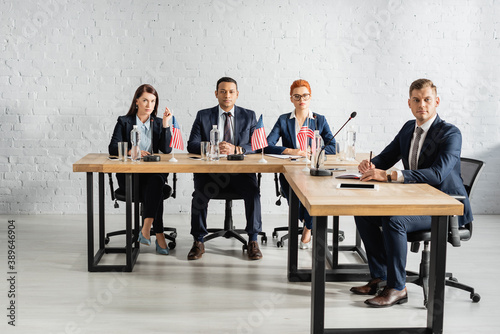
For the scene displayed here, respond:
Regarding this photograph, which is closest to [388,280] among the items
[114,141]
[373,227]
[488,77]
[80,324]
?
[373,227]

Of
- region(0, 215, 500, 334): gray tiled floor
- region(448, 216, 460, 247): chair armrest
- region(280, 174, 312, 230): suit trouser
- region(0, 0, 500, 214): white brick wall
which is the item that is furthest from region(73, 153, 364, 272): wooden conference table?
region(0, 0, 500, 214): white brick wall

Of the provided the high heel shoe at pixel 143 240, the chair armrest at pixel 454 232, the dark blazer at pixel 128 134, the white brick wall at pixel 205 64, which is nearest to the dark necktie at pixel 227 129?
the dark blazer at pixel 128 134

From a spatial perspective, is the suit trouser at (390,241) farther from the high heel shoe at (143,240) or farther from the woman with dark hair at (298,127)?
the high heel shoe at (143,240)

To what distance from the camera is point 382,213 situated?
249 centimetres

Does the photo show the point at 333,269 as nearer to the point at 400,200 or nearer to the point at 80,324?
the point at 400,200

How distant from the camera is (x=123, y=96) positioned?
18.0 feet

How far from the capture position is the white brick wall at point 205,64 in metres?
5.38

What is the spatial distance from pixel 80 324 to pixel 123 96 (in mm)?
3000

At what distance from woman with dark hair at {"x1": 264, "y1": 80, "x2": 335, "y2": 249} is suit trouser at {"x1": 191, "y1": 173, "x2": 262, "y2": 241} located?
1.10 feet

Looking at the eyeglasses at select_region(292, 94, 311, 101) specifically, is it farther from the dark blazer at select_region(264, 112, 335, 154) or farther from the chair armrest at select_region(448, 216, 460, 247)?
the chair armrest at select_region(448, 216, 460, 247)

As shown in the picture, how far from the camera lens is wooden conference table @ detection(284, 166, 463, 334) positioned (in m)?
2.48

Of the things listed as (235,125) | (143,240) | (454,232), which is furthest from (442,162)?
(143,240)

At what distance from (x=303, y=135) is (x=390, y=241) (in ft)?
4.68

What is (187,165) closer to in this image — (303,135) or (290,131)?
(303,135)
